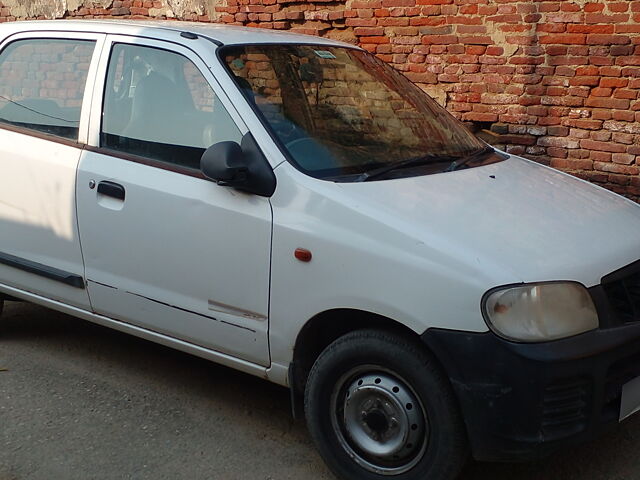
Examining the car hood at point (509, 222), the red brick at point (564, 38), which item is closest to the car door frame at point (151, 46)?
the car hood at point (509, 222)

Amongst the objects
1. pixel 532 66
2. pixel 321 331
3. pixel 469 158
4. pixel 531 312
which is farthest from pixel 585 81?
pixel 531 312

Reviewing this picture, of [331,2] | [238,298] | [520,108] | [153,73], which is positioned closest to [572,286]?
[238,298]

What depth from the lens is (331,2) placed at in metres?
8.01

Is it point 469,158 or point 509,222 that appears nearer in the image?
point 509,222

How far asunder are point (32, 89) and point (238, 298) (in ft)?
5.94

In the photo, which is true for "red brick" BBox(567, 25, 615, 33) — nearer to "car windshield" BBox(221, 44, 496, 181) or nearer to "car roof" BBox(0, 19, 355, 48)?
"car windshield" BBox(221, 44, 496, 181)

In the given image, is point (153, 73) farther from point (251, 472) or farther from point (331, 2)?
point (331, 2)

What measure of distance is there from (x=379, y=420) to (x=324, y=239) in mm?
720

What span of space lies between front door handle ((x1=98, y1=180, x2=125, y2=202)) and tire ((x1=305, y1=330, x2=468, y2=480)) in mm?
1247

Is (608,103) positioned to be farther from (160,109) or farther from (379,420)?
(379,420)

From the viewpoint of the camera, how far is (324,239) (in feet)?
11.3

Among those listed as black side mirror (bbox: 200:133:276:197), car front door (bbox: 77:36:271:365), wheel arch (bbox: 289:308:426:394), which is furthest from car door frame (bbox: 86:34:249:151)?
wheel arch (bbox: 289:308:426:394)

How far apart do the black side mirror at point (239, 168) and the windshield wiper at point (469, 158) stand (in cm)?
84

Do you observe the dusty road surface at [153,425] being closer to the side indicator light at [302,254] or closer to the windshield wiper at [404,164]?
the side indicator light at [302,254]
